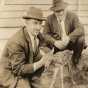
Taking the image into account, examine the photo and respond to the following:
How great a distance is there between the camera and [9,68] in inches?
208

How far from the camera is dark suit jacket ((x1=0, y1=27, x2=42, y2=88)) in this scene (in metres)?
5.25

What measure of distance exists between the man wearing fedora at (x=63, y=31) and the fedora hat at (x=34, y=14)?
0.23 metres

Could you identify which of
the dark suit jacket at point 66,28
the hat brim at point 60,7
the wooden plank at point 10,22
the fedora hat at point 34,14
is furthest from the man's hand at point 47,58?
the wooden plank at point 10,22

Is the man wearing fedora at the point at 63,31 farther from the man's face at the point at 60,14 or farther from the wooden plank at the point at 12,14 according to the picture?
the wooden plank at the point at 12,14

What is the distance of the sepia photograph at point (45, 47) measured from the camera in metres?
5.27

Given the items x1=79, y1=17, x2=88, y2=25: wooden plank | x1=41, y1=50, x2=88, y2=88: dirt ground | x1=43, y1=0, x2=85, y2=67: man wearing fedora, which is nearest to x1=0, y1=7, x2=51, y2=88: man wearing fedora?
x1=41, y1=50, x2=88, y2=88: dirt ground

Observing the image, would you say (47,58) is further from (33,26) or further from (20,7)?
(20,7)

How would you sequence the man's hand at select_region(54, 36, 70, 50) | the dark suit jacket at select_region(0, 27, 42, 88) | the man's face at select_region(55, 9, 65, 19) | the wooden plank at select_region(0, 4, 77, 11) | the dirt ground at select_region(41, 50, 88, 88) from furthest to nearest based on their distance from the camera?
the wooden plank at select_region(0, 4, 77, 11) → the man's face at select_region(55, 9, 65, 19) → the man's hand at select_region(54, 36, 70, 50) → the dirt ground at select_region(41, 50, 88, 88) → the dark suit jacket at select_region(0, 27, 42, 88)

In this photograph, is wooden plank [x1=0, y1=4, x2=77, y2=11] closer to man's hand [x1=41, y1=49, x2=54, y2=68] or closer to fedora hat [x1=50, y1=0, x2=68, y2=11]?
fedora hat [x1=50, y1=0, x2=68, y2=11]

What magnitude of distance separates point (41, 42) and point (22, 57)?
30cm

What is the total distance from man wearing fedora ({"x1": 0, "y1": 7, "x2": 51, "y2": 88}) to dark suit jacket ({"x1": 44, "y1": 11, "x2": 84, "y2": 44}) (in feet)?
0.80

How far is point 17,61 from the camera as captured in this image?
5.24m

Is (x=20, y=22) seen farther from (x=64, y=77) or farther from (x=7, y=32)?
(x=64, y=77)

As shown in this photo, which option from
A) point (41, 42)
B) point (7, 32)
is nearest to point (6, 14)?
point (7, 32)
